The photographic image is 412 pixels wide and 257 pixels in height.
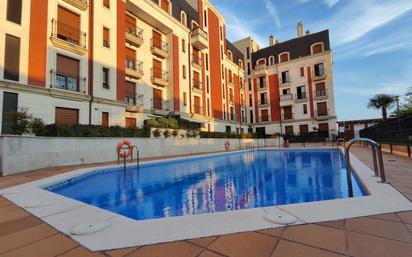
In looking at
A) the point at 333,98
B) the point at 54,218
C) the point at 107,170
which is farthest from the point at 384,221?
the point at 333,98

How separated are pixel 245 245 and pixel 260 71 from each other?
34308 mm

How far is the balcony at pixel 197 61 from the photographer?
22.7 metres

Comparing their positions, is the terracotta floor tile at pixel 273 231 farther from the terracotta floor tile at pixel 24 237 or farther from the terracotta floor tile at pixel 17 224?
the terracotta floor tile at pixel 17 224

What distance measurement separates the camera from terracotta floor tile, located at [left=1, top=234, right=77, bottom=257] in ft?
5.66

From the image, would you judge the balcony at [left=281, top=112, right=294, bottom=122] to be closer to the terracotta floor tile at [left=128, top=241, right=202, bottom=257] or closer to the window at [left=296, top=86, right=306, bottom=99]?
the window at [left=296, top=86, right=306, bottom=99]

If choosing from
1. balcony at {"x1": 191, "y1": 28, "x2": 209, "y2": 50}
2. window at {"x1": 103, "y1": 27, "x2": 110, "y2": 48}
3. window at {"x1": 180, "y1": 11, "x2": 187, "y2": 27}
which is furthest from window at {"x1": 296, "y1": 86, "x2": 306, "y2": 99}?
window at {"x1": 103, "y1": 27, "x2": 110, "y2": 48}

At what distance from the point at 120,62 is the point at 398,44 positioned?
24.9m

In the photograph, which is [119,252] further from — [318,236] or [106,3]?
[106,3]

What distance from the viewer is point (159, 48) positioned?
742 inches

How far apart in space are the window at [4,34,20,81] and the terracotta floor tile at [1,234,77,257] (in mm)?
11759

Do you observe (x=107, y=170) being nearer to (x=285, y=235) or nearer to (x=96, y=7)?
(x=285, y=235)

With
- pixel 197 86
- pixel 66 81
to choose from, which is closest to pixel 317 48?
pixel 197 86

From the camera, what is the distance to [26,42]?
10.4m

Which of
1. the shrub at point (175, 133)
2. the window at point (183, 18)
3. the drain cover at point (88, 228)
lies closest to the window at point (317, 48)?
the window at point (183, 18)
